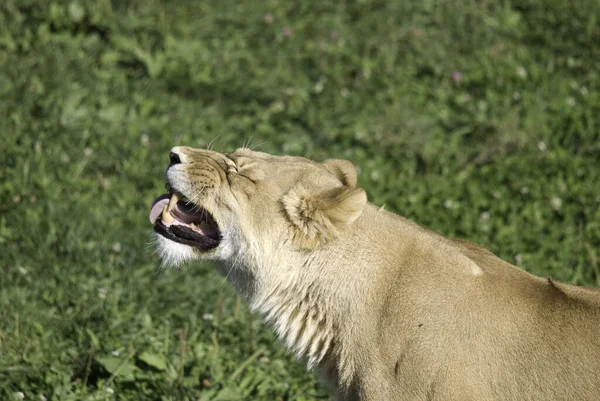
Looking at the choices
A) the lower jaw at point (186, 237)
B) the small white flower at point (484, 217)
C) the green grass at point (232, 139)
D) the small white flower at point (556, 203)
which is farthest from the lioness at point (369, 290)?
the small white flower at point (556, 203)

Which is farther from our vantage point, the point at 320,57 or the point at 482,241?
the point at 320,57

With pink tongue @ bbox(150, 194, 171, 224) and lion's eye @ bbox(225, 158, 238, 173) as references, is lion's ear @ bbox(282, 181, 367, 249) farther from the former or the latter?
pink tongue @ bbox(150, 194, 171, 224)

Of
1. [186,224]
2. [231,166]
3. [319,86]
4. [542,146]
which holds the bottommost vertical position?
[542,146]

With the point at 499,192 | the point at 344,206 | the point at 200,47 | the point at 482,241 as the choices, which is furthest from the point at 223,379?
the point at 200,47

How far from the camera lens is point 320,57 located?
26.6 feet

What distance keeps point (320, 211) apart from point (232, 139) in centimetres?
355

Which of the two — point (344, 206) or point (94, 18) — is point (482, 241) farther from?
point (94, 18)

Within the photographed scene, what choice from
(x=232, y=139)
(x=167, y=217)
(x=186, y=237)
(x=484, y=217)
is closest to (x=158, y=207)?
(x=167, y=217)

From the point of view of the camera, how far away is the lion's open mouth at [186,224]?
12.6 feet

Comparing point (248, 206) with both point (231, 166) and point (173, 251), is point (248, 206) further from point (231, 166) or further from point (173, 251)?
point (173, 251)

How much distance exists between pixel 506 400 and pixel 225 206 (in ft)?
4.21

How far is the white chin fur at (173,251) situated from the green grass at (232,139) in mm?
600

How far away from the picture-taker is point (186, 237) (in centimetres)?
386

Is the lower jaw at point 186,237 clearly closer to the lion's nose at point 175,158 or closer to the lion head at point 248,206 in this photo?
the lion head at point 248,206
